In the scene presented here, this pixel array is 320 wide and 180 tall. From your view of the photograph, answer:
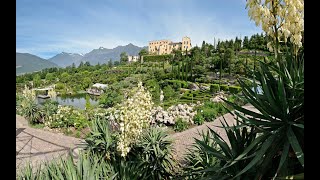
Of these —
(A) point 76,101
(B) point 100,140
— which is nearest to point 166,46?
(A) point 76,101

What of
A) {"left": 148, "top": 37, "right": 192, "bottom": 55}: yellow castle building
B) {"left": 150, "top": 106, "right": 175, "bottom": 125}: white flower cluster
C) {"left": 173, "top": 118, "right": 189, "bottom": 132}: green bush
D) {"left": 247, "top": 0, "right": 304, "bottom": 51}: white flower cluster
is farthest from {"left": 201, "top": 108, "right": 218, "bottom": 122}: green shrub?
{"left": 148, "top": 37, "right": 192, "bottom": 55}: yellow castle building

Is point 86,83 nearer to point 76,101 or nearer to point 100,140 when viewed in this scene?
point 76,101

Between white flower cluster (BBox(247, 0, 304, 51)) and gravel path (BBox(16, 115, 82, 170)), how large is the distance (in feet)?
15.8

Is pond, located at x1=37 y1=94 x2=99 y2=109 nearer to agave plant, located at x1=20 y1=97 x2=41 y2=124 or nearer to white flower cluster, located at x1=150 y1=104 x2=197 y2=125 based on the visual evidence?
agave plant, located at x1=20 y1=97 x2=41 y2=124

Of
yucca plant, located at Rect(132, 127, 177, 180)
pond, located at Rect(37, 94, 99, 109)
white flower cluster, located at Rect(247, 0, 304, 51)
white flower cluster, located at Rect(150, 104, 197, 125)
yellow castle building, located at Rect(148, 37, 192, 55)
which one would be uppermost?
yellow castle building, located at Rect(148, 37, 192, 55)

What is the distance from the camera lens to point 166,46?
61969 millimetres

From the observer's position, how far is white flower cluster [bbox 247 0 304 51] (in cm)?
174

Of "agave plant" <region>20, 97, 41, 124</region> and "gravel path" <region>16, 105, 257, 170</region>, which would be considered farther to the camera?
"agave plant" <region>20, 97, 41, 124</region>

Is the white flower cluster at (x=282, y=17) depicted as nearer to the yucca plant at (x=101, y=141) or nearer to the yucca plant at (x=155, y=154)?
the yucca plant at (x=155, y=154)

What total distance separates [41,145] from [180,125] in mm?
4369
